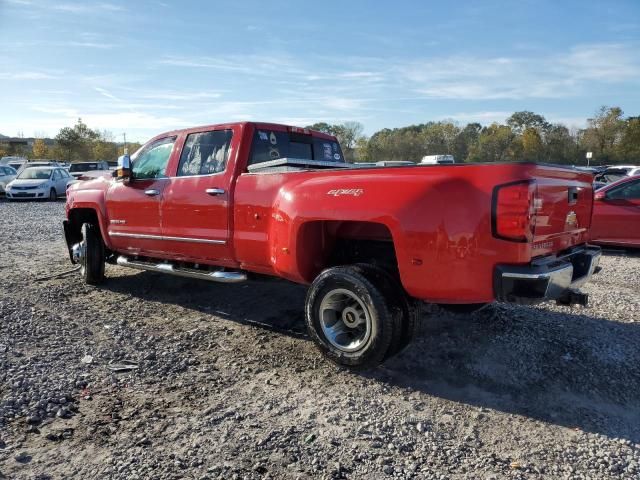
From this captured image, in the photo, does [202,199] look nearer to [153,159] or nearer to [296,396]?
[153,159]

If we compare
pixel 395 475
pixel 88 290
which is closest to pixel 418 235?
pixel 395 475

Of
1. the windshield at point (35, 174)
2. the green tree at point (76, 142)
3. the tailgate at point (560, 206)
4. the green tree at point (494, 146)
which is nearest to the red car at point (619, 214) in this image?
the tailgate at point (560, 206)

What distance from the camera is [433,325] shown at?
190 inches

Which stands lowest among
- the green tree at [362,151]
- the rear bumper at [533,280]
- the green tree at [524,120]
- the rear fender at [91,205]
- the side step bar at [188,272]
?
the side step bar at [188,272]

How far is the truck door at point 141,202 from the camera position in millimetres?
5516

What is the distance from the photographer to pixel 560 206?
3.52 m

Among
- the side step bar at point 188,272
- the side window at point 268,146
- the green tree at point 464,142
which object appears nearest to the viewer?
the side step bar at point 188,272

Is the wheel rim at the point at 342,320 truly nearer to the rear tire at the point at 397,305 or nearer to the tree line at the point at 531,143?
the rear tire at the point at 397,305

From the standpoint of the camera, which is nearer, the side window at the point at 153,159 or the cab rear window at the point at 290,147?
the cab rear window at the point at 290,147

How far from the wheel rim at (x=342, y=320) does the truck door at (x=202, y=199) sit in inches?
51.9

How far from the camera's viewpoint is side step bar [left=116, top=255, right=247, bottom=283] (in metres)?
4.78

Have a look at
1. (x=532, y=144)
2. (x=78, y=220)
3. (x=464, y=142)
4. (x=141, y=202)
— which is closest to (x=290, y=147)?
(x=141, y=202)

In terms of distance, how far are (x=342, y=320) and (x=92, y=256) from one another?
157 inches

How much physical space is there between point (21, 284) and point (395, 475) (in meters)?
5.68
